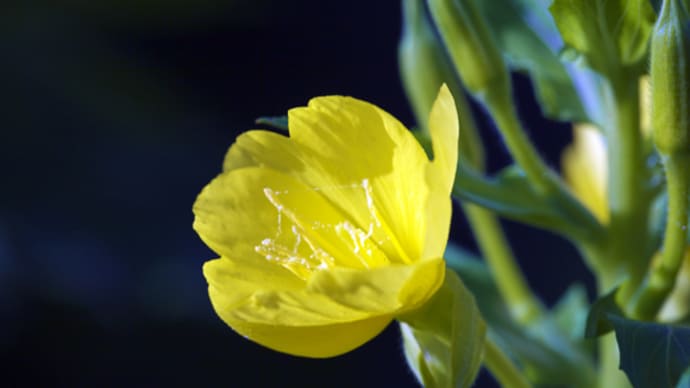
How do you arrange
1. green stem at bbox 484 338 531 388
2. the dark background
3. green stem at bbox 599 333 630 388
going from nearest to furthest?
green stem at bbox 484 338 531 388 → green stem at bbox 599 333 630 388 → the dark background

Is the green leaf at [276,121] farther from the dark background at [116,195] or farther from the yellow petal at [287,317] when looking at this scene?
the dark background at [116,195]

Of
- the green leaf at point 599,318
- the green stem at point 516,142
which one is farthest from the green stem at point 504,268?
the green leaf at point 599,318

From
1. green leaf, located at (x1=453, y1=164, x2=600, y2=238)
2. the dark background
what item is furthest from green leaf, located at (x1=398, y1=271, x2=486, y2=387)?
the dark background

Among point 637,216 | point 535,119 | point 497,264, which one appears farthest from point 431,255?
point 535,119

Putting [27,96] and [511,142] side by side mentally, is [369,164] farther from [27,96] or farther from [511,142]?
[27,96]

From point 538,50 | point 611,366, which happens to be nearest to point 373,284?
point 611,366

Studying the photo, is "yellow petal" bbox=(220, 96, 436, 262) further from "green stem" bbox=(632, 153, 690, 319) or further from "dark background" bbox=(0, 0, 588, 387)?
"dark background" bbox=(0, 0, 588, 387)

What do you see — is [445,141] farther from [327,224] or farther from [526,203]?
[526,203]
